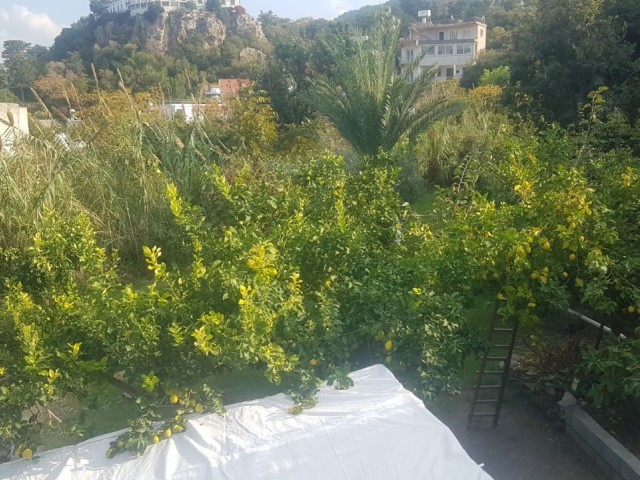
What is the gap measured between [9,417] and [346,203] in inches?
103

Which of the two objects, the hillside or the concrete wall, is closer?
the concrete wall

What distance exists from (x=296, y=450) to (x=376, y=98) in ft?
24.5

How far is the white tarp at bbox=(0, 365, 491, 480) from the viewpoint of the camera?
2.20 meters

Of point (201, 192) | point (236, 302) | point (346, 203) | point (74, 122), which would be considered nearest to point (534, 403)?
point (346, 203)

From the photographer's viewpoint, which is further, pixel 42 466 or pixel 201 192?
pixel 201 192

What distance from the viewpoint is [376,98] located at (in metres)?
9.06

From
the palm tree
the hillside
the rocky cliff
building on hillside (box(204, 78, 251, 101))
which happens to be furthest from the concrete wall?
the rocky cliff

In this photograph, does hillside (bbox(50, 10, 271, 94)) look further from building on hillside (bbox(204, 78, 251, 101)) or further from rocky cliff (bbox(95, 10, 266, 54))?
building on hillside (bbox(204, 78, 251, 101))

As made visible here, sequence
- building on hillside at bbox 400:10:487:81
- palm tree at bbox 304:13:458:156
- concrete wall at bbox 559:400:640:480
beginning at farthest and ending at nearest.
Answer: building on hillside at bbox 400:10:487:81, palm tree at bbox 304:13:458:156, concrete wall at bbox 559:400:640:480

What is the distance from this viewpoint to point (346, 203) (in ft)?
14.3

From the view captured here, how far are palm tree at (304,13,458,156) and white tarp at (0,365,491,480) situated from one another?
23.2 ft

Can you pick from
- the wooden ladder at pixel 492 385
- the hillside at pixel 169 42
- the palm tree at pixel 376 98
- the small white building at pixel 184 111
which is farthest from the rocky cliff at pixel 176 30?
the wooden ladder at pixel 492 385

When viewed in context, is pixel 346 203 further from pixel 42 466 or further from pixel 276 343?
pixel 42 466

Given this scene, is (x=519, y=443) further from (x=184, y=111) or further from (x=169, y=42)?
(x=169, y=42)
